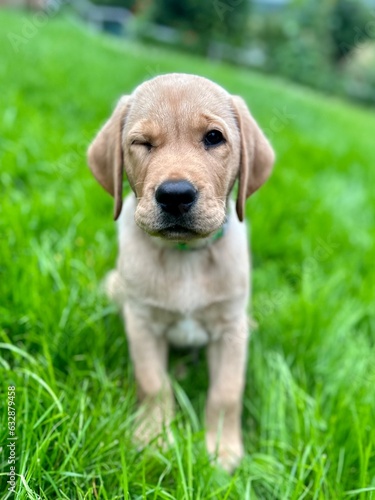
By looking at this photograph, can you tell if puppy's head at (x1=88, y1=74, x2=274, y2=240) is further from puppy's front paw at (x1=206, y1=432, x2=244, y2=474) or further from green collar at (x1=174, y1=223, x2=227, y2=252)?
puppy's front paw at (x1=206, y1=432, x2=244, y2=474)

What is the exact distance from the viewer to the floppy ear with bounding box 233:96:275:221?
2.65 m

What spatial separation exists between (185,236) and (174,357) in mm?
1388

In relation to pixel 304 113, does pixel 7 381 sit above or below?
above

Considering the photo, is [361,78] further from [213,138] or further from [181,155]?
[181,155]

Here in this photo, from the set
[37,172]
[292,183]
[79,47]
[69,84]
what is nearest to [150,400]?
[37,172]

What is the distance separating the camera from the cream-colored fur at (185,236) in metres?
2.34

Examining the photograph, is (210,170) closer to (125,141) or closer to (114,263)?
(125,141)

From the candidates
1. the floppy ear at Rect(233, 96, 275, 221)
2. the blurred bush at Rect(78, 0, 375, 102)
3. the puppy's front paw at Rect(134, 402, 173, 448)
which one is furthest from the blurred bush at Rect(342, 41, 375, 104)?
the puppy's front paw at Rect(134, 402, 173, 448)

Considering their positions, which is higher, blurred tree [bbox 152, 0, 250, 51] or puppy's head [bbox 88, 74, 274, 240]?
puppy's head [bbox 88, 74, 274, 240]

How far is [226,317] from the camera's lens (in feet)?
9.45

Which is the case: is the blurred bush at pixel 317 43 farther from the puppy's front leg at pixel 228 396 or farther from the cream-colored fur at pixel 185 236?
the puppy's front leg at pixel 228 396

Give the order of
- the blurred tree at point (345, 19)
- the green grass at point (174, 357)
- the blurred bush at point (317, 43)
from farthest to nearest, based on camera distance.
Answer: the blurred bush at point (317, 43) → the blurred tree at point (345, 19) → the green grass at point (174, 357)

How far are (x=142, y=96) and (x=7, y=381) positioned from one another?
1.51 m

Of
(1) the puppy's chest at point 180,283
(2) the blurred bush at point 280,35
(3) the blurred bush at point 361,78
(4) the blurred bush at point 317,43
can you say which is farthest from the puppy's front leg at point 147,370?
(3) the blurred bush at point 361,78
